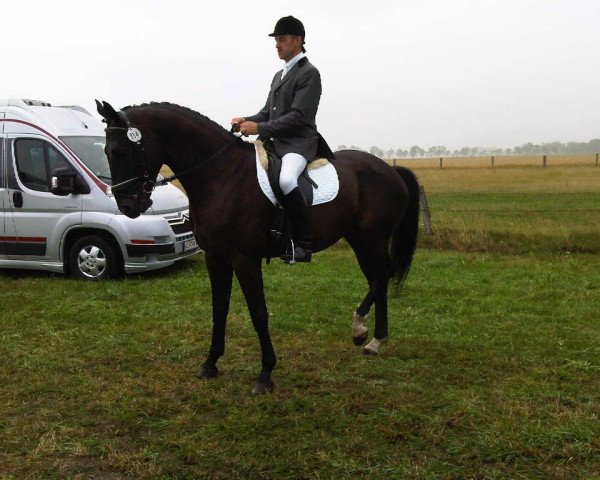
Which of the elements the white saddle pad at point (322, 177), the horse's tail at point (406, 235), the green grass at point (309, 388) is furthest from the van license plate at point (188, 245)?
the white saddle pad at point (322, 177)

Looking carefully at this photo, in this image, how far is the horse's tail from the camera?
19.6ft

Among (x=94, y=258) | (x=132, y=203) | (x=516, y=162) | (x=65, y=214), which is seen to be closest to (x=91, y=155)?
(x=65, y=214)

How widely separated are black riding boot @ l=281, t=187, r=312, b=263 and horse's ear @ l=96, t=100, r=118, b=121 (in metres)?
1.40

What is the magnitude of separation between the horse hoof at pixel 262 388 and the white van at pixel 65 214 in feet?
14.8

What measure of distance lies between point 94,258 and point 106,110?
502 centimetres

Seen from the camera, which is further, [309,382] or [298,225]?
[309,382]

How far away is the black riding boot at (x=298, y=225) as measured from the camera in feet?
14.8

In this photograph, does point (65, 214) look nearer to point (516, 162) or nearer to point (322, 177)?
point (322, 177)

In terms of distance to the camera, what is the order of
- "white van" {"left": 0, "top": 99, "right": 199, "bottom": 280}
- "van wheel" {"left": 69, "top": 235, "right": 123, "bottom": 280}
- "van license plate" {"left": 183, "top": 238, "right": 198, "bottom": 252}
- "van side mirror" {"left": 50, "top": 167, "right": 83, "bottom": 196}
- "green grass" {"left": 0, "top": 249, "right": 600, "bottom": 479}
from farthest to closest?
"van license plate" {"left": 183, "top": 238, "right": 198, "bottom": 252} → "van wheel" {"left": 69, "top": 235, "right": 123, "bottom": 280} → "white van" {"left": 0, "top": 99, "right": 199, "bottom": 280} → "van side mirror" {"left": 50, "top": 167, "right": 83, "bottom": 196} → "green grass" {"left": 0, "top": 249, "right": 600, "bottom": 479}

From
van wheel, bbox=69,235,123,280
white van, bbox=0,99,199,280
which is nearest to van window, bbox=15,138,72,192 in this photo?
white van, bbox=0,99,199,280

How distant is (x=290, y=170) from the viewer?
4.48 metres

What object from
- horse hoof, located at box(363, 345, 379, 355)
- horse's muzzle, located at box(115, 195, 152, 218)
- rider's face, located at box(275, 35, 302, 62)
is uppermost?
rider's face, located at box(275, 35, 302, 62)

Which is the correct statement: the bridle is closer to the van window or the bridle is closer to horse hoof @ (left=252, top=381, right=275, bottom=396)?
horse hoof @ (left=252, top=381, right=275, bottom=396)

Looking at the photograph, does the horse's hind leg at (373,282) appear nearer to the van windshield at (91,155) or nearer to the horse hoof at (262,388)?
the horse hoof at (262,388)
